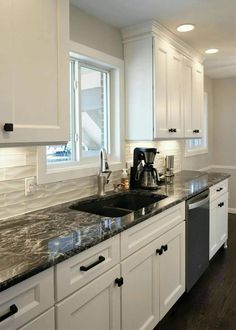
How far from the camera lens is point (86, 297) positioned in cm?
137

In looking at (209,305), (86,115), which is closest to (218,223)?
(209,305)

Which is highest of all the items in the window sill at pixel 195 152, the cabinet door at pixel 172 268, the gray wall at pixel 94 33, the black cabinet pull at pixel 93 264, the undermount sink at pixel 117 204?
the gray wall at pixel 94 33

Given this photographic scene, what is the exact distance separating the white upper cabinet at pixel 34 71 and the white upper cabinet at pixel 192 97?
6.62 feet

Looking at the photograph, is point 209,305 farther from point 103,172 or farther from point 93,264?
point 93,264

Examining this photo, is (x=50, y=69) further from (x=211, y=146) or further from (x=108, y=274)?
(x=211, y=146)

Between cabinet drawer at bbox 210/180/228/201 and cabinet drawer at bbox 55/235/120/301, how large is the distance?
5.79 feet

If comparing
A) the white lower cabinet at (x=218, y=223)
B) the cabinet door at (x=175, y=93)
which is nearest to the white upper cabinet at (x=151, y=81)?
the cabinet door at (x=175, y=93)

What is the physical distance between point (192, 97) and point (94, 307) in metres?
2.74

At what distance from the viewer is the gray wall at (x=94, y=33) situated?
7.37ft

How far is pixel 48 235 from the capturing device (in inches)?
57.8

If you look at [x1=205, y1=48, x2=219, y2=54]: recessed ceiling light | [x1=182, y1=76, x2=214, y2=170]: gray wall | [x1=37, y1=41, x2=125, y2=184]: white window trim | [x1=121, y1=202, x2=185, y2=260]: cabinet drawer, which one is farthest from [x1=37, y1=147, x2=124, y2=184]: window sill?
[x1=182, y1=76, x2=214, y2=170]: gray wall

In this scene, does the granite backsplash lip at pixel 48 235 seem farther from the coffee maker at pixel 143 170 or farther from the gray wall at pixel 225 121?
the gray wall at pixel 225 121

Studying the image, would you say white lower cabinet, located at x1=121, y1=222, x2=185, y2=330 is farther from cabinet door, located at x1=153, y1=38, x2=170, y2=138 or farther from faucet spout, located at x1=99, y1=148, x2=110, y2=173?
cabinet door, located at x1=153, y1=38, x2=170, y2=138

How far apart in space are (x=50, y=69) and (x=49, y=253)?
36.1 inches
